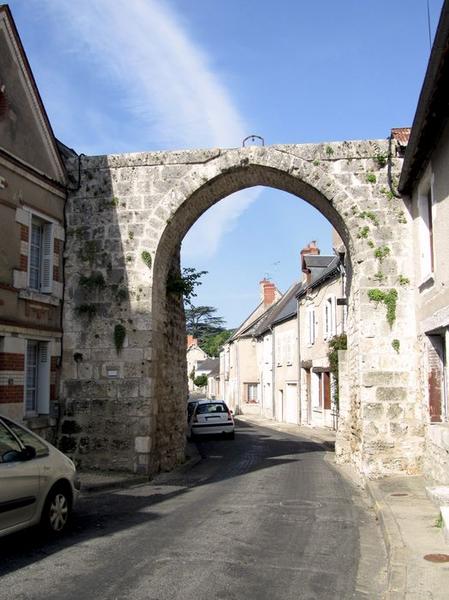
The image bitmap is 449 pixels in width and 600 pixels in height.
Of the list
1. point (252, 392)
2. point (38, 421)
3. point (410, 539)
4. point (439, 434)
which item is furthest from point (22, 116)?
point (252, 392)

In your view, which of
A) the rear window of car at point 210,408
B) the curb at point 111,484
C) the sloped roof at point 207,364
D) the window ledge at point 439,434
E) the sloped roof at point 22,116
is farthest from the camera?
the sloped roof at point 207,364

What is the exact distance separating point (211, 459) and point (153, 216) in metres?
6.59

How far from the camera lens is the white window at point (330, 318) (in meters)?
23.6

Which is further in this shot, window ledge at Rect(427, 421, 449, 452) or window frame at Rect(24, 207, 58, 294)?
window frame at Rect(24, 207, 58, 294)

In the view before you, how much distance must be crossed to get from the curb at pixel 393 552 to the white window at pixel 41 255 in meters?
7.12

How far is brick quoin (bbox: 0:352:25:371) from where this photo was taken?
10344 millimetres

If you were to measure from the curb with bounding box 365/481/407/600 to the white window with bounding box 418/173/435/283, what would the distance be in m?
3.90

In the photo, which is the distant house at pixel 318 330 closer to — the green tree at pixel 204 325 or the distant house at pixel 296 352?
the distant house at pixel 296 352

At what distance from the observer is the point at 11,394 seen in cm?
1059

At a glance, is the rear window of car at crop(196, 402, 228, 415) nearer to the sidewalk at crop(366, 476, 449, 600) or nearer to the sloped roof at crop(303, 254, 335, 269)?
the sloped roof at crop(303, 254, 335, 269)

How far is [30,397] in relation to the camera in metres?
11.8

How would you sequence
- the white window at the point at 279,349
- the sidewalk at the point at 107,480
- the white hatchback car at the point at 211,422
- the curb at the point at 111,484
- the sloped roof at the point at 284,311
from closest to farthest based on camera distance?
the curb at the point at 111,484
the sidewalk at the point at 107,480
the white hatchback car at the point at 211,422
the sloped roof at the point at 284,311
the white window at the point at 279,349

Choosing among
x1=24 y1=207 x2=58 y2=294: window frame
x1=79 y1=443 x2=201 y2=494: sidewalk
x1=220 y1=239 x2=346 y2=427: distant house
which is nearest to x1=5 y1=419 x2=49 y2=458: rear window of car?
x1=79 y1=443 x2=201 y2=494: sidewalk

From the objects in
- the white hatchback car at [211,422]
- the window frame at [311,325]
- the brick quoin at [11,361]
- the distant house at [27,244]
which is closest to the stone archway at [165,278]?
the distant house at [27,244]
